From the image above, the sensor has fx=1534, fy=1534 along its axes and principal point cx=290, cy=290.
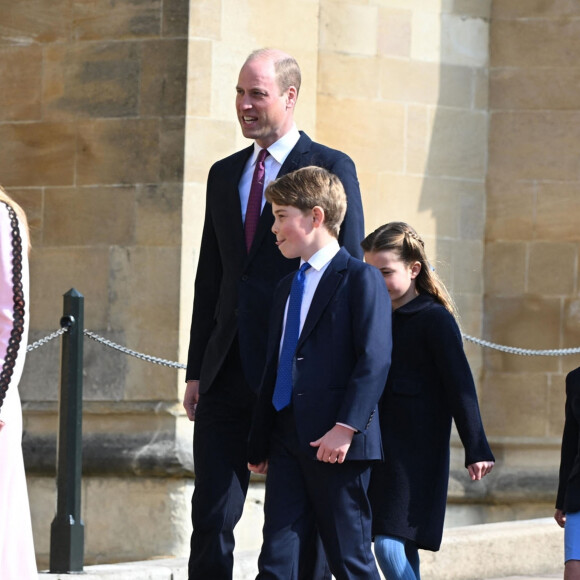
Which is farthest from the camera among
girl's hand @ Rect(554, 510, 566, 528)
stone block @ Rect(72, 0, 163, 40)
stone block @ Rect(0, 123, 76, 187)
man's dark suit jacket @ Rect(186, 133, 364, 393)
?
stone block @ Rect(0, 123, 76, 187)

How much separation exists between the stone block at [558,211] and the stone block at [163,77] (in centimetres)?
233

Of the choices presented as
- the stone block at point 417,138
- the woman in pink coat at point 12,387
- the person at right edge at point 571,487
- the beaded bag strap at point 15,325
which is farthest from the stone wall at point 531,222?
the beaded bag strap at point 15,325

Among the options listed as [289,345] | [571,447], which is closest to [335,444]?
[289,345]

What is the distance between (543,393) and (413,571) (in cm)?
403

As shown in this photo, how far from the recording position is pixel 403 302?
4926 millimetres

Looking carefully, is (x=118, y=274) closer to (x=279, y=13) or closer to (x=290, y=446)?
(x=279, y=13)

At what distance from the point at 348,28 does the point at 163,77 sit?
1279mm

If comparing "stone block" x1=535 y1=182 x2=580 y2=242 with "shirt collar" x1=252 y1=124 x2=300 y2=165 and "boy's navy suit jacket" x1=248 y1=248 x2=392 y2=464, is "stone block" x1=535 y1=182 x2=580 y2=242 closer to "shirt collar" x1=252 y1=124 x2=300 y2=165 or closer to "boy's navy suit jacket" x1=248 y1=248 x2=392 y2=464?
"shirt collar" x1=252 y1=124 x2=300 y2=165

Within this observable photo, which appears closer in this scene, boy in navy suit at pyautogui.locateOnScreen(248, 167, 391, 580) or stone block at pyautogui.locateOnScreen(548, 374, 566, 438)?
boy in navy suit at pyautogui.locateOnScreen(248, 167, 391, 580)

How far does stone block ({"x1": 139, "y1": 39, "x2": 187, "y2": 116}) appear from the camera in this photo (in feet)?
24.6

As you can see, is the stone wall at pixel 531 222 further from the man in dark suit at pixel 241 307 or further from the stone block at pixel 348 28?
the man in dark suit at pixel 241 307

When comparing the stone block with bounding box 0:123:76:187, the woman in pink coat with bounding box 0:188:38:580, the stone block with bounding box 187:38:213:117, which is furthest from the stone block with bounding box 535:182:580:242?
the woman in pink coat with bounding box 0:188:38:580

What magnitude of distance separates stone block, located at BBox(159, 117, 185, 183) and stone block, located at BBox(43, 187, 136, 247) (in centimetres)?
21

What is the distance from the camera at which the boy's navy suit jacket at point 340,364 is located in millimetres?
4156
